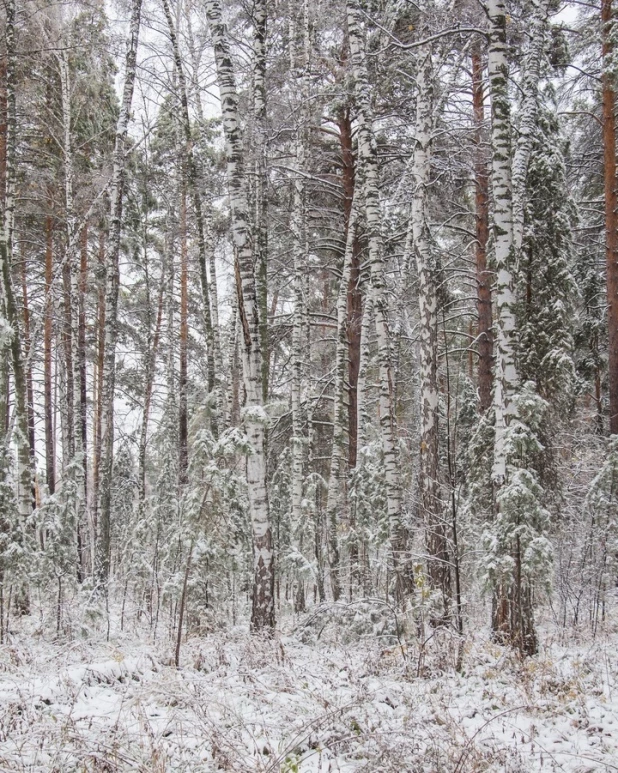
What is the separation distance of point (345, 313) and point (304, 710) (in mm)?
8118

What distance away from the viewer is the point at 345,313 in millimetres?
11438

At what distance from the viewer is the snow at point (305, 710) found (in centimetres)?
377

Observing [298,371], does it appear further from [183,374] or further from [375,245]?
[183,374]

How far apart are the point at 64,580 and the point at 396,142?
1095 centimetres

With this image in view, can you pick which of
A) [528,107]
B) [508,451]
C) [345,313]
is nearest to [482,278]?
[345,313]

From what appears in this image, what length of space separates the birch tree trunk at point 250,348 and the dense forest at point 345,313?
0.12ft

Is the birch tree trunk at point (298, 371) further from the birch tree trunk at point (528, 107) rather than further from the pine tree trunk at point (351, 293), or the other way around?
the birch tree trunk at point (528, 107)

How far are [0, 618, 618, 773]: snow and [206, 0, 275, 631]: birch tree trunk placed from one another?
0.86 m

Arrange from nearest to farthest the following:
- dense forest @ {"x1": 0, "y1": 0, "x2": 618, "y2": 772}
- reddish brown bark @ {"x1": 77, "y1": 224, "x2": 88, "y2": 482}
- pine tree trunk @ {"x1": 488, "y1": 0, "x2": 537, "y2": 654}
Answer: pine tree trunk @ {"x1": 488, "y1": 0, "x2": 537, "y2": 654} < dense forest @ {"x1": 0, "y1": 0, "x2": 618, "y2": 772} < reddish brown bark @ {"x1": 77, "y1": 224, "x2": 88, "y2": 482}

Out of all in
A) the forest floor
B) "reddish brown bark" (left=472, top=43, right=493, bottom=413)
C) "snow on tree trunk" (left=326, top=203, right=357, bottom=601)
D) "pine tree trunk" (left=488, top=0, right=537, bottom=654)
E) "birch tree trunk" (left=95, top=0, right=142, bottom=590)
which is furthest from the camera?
"reddish brown bark" (left=472, top=43, right=493, bottom=413)

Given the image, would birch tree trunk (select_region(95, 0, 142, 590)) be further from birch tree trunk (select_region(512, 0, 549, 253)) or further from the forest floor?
birch tree trunk (select_region(512, 0, 549, 253))

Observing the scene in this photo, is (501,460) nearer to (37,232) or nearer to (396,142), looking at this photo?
(396,142)

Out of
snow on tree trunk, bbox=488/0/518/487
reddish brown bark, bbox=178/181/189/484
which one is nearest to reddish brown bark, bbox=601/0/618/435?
snow on tree trunk, bbox=488/0/518/487

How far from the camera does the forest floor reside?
3762 mm
